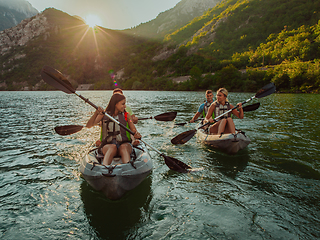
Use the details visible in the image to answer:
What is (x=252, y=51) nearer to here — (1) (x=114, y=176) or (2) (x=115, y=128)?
(2) (x=115, y=128)

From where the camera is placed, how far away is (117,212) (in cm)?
343

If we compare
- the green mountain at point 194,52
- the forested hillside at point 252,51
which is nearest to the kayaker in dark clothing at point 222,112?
the forested hillside at point 252,51

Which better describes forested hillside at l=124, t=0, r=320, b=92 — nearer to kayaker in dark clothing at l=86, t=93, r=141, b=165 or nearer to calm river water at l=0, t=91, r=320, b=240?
calm river water at l=0, t=91, r=320, b=240

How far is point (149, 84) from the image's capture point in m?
100

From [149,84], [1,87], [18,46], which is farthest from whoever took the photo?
[18,46]

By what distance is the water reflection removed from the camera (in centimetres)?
297

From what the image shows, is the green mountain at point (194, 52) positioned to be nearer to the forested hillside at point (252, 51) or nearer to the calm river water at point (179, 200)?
the forested hillside at point (252, 51)

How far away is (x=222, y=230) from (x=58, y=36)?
688ft

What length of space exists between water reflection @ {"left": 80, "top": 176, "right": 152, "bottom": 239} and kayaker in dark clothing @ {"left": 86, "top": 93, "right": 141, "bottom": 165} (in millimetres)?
921

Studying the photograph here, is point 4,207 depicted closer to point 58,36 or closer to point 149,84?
point 149,84

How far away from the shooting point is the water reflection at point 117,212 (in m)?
2.97

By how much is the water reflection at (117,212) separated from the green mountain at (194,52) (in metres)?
53.6

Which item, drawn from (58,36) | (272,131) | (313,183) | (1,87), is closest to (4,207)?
(313,183)

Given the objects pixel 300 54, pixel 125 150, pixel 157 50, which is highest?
pixel 157 50
